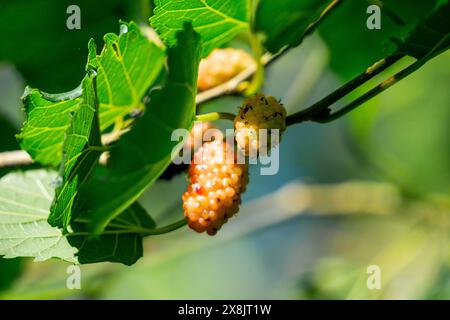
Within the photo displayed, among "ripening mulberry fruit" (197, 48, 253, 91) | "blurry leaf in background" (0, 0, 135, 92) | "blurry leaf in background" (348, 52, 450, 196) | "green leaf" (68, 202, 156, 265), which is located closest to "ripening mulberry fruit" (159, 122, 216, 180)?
"green leaf" (68, 202, 156, 265)

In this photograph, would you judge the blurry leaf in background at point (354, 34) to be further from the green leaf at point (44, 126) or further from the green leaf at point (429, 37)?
the green leaf at point (44, 126)

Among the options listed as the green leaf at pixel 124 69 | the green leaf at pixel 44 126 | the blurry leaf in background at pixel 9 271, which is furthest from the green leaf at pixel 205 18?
the blurry leaf in background at pixel 9 271

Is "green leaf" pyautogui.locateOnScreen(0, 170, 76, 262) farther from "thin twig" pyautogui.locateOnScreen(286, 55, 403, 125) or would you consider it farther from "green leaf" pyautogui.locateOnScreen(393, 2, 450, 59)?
"green leaf" pyautogui.locateOnScreen(393, 2, 450, 59)

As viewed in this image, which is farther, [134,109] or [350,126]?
[350,126]
